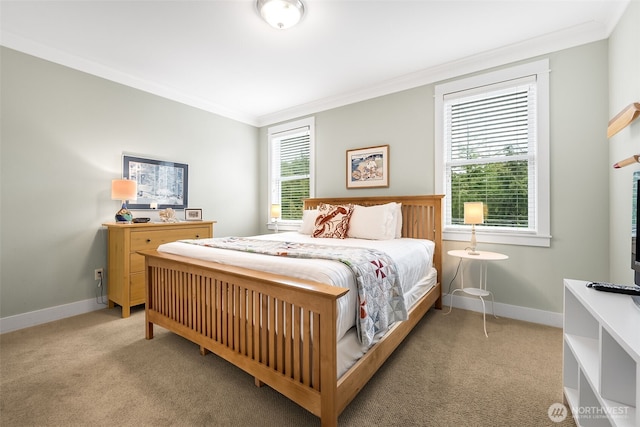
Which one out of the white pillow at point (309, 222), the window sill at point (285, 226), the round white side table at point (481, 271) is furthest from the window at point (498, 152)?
the window sill at point (285, 226)

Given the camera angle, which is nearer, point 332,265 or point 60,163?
point 332,265

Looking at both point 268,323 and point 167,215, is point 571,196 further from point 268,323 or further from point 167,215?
point 167,215

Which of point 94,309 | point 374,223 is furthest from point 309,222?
point 94,309

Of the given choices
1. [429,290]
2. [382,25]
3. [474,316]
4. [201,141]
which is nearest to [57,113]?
[201,141]

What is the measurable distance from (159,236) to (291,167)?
2202 millimetres

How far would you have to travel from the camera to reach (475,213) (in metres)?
2.53

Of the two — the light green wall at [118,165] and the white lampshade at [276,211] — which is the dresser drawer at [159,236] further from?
the white lampshade at [276,211]

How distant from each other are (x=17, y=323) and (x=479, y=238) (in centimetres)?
443

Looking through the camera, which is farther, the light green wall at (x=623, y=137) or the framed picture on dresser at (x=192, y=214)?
the framed picture on dresser at (x=192, y=214)

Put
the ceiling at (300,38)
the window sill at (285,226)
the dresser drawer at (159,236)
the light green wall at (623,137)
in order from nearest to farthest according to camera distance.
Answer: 1. the light green wall at (623,137)
2. the ceiling at (300,38)
3. the dresser drawer at (159,236)
4. the window sill at (285,226)

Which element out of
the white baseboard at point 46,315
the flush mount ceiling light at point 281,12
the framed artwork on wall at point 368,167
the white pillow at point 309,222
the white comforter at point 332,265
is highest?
the flush mount ceiling light at point 281,12

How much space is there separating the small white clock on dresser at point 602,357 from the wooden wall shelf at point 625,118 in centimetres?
118

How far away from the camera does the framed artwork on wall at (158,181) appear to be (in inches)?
128

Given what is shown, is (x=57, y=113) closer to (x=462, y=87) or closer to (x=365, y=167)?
(x=365, y=167)
